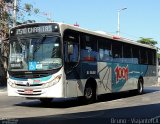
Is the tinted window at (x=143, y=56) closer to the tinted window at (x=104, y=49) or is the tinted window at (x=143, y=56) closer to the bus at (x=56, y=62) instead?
the tinted window at (x=104, y=49)

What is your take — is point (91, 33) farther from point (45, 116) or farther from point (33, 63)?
point (45, 116)

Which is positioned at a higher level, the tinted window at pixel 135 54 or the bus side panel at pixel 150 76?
the tinted window at pixel 135 54

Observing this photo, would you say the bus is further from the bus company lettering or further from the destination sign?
the bus company lettering

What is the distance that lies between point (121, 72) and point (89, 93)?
4097 mm

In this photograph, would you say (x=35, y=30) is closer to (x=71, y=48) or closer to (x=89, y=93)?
(x=71, y=48)

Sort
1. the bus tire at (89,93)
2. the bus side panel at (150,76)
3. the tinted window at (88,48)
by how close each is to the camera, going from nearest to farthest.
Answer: the tinted window at (88,48) → the bus tire at (89,93) → the bus side panel at (150,76)

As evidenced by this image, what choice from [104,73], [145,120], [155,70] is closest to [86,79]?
[104,73]

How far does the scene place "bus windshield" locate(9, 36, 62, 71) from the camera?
624 inches

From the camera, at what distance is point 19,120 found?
1223cm

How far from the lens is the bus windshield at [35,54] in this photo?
15.9m

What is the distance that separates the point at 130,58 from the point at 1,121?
1232cm

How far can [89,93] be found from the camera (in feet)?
59.4

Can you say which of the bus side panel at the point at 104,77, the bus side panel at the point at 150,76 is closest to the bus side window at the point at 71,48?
the bus side panel at the point at 104,77

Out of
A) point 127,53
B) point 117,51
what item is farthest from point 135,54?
point 117,51
